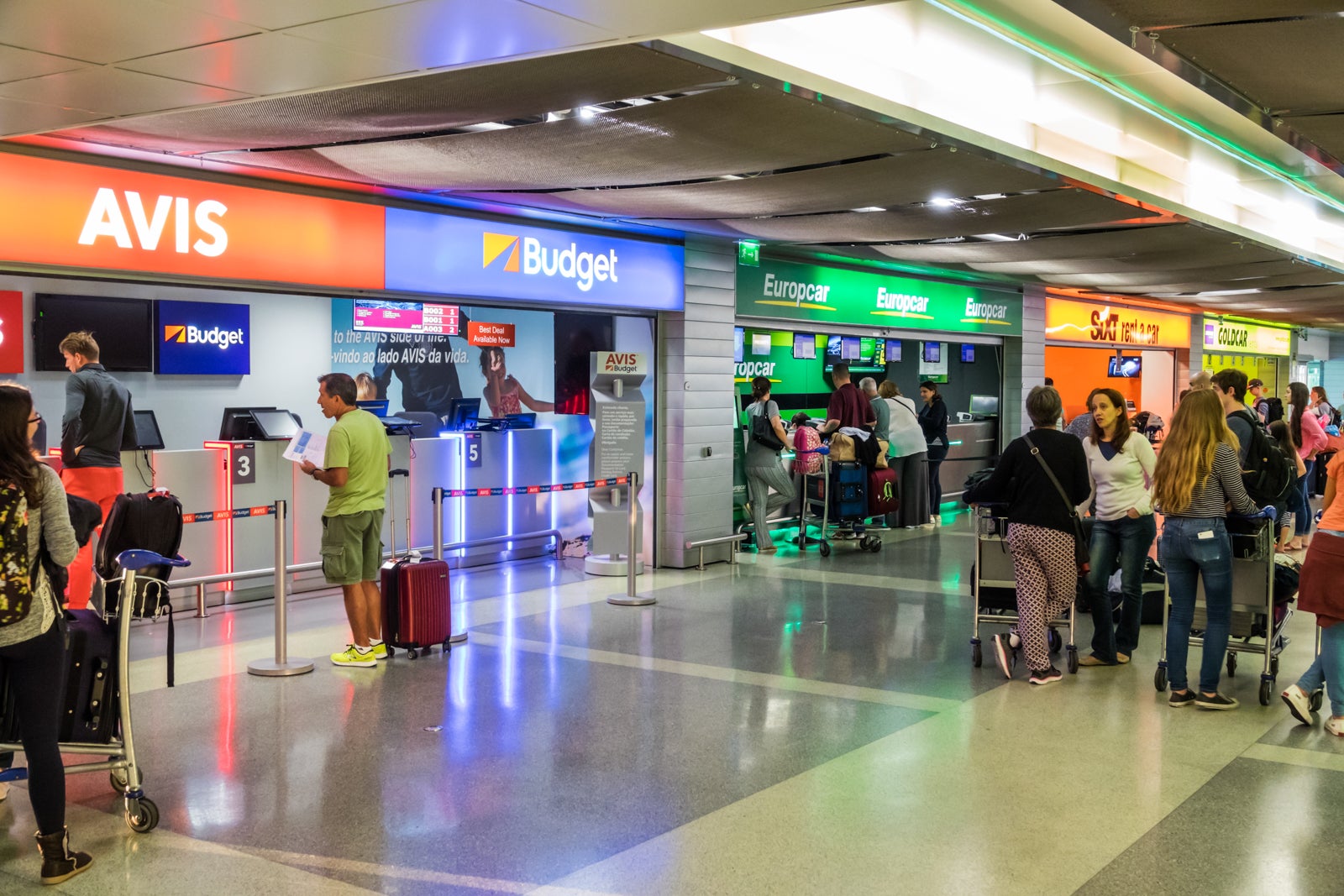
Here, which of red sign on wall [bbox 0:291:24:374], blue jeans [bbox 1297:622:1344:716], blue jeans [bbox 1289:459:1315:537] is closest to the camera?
blue jeans [bbox 1297:622:1344:716]

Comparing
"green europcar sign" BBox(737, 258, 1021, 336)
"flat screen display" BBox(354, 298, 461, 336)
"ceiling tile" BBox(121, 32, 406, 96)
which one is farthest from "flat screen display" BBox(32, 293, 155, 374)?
"ceiling tile" BBox(121, 32, 406, 96)

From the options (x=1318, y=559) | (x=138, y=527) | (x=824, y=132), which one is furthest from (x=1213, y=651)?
(x=138, y=527)

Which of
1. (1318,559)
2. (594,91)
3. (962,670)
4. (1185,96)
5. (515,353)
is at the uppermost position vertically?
(1185,96)

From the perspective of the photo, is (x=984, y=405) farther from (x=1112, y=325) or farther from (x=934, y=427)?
(x=934, y=427)

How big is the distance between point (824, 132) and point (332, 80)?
93.3 inches

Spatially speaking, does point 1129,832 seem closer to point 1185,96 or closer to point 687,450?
point 1185,96

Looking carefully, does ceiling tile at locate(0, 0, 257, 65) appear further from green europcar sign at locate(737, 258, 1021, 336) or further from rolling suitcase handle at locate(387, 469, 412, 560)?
green europcar sign at locate(737, 258, 1021, 336)

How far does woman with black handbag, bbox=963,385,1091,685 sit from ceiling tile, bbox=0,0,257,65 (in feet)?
15.4

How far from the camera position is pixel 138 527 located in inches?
193

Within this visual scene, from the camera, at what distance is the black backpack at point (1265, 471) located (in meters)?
7.39

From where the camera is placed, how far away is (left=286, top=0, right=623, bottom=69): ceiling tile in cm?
371

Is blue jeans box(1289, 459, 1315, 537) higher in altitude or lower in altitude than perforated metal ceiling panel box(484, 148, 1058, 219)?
lower

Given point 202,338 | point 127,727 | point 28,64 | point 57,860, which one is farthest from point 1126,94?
point 202,338

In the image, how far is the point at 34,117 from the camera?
5.44 m
